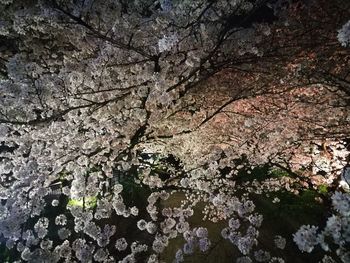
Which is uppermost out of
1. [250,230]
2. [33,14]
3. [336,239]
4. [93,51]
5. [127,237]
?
[93,51]

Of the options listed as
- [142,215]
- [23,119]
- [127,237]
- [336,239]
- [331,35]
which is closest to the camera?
[336,239]

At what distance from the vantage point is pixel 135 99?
10148 millimetres

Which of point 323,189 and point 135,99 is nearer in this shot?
point 135,99

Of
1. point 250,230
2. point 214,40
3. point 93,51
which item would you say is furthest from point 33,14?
point 250,230

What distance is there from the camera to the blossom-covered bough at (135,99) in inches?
312

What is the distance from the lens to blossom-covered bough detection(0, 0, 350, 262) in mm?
7926

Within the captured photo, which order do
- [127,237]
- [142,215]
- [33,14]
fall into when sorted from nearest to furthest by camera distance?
[33,14] < [127,237] < [142,215]

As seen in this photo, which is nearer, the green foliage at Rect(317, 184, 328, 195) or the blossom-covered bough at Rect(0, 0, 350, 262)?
the blossom-covered bough at Rect(0, 0, 350, 262)

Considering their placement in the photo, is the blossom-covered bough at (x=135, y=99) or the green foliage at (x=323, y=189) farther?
the green foliage at (x=323, y=189)

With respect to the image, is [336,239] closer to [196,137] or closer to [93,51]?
[93,51]

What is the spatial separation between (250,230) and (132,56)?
532 cm

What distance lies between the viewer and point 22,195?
9.13 m

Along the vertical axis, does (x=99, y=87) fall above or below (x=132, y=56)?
below

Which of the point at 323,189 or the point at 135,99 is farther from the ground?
the point at 135,99
